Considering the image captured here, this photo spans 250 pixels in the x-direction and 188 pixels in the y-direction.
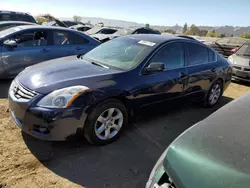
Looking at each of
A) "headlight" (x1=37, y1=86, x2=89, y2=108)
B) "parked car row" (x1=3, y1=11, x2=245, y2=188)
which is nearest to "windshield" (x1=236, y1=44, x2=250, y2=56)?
"parked car row" (x1=3, y1=11, x2=245, y2=188)

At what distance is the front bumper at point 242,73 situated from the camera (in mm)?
7395

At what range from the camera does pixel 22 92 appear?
2.92 metres

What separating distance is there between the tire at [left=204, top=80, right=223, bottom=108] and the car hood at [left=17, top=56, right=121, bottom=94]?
266 centimetres

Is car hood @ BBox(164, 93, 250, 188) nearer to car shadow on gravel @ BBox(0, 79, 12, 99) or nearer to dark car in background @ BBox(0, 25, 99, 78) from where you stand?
car shadow on gravel @ BBox(0, 79, 12, 99)

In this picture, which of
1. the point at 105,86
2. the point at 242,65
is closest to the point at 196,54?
the point at 105,86

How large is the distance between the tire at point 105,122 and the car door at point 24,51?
10.8 feet

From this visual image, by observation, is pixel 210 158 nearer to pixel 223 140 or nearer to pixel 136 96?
pixel 223 140

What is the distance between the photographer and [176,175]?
1.47 m

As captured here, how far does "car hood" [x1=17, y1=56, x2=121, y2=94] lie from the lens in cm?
288

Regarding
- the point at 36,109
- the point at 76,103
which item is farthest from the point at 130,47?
the point at 36,109

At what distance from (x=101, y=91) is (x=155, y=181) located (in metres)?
1.51

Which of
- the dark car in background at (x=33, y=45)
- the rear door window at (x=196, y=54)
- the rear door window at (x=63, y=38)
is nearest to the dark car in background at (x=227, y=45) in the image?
the rear door window at (x=196, y=54)

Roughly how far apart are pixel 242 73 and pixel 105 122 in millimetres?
6160

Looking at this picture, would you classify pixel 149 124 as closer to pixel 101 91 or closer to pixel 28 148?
pixel 101 91
